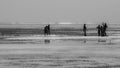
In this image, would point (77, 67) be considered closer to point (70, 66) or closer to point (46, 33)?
point (70, 66)

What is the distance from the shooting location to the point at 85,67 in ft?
48.8

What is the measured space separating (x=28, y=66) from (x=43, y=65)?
2.54ft

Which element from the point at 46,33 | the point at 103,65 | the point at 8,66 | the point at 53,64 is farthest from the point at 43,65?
the point at 46,33

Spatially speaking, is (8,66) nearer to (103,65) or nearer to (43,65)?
(43,65)

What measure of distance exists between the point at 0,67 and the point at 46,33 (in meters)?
32.7

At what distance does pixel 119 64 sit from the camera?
51.5ft

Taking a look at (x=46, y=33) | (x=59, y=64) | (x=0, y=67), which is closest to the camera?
(x=0, y=67)

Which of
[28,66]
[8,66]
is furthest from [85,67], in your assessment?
[8,66]

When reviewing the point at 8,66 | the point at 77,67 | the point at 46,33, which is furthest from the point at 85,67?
the point at 46,33

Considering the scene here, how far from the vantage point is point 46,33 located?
47.4 m

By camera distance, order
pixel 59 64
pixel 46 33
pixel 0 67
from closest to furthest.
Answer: pixel 0 67, pixel 59 64, pixel 46 33

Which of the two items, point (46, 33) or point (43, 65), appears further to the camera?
point (46, 33)

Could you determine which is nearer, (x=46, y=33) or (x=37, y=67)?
(x=37, y=67)

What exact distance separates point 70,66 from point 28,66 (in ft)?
6.25
